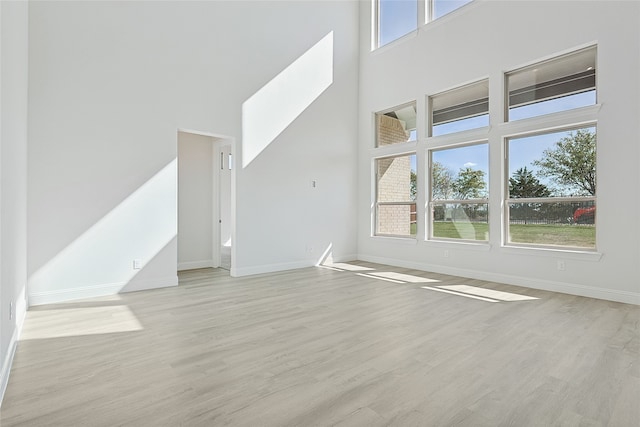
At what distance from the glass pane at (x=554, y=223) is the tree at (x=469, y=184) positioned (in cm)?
53

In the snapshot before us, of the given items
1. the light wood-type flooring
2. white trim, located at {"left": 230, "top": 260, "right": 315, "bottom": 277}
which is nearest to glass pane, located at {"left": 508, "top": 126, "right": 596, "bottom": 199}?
the light wood-type flooring

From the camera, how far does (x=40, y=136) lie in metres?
3.95

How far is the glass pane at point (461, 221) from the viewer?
5562 millimetres

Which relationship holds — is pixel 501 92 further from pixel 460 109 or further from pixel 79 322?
pixel 79 322

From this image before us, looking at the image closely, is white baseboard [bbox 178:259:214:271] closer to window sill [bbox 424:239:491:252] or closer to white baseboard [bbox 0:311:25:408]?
white baseboard [bbox 0:311:25:408]

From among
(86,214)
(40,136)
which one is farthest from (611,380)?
(40,136)

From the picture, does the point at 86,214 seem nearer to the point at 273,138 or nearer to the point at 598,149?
the point at 273,138

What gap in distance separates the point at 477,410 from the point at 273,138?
5078mm

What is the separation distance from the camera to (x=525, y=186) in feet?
16.7

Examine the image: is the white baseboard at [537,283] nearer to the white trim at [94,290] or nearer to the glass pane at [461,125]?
the glass pane at [461,125]

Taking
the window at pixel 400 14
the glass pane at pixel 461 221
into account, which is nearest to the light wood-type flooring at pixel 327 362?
the glass pane at pixel 461 221

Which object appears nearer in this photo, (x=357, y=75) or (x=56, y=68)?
(x=56, y=68)

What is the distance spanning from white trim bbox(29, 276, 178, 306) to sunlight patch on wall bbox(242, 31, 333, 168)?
85.6 inches

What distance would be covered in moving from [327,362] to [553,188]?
4155 mm
